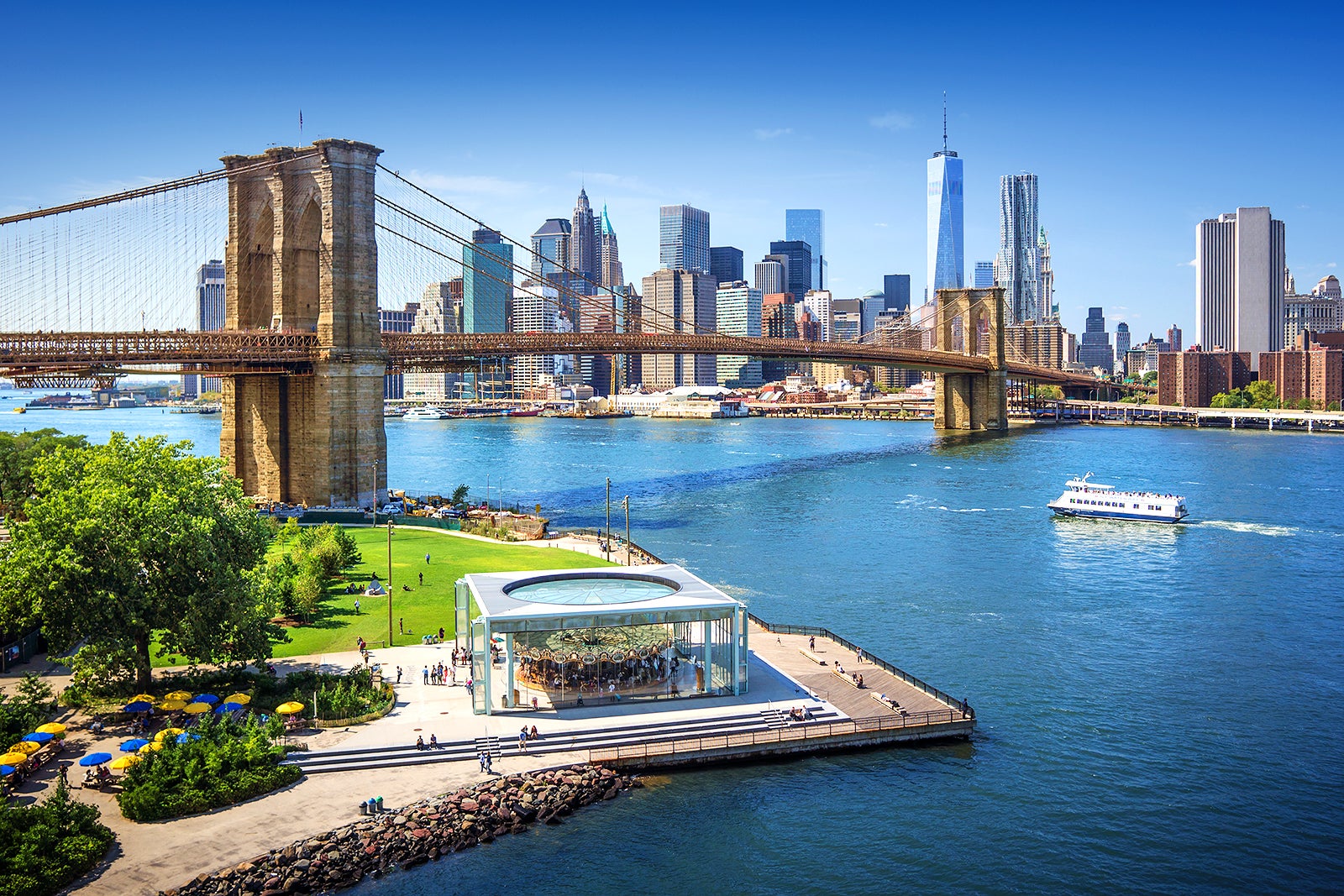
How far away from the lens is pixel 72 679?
3028 centimetres

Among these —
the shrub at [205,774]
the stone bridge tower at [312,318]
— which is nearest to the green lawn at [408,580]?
the stone bridge tower at [312,318]

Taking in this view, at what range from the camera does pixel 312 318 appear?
63.3 meters

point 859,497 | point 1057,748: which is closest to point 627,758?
point 1057,748

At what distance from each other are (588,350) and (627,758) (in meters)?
57.8

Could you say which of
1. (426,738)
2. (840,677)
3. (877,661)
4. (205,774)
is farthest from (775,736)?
(205,774)

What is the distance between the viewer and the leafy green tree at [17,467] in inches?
2276

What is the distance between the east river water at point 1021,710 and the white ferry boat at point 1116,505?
51.8 inches

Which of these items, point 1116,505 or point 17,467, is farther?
point 1116,505

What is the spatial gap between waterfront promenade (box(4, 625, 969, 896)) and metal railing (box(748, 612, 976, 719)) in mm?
219

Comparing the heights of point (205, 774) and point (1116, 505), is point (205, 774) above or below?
below

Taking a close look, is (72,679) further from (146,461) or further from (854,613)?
(854,613)

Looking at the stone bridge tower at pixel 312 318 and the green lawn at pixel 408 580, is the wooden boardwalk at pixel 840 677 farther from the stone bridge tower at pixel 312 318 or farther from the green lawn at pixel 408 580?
the stone bridge tower at pixel 312 318

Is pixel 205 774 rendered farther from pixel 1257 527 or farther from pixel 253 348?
pixel 1257 527

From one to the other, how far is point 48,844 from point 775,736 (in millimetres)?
16212
